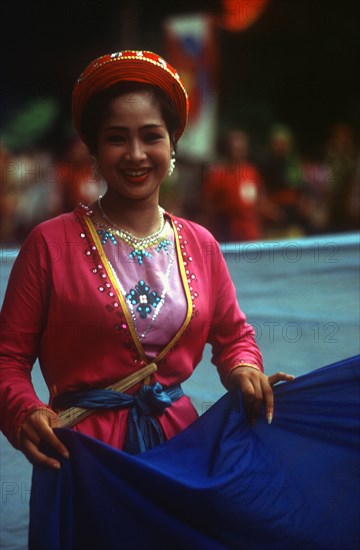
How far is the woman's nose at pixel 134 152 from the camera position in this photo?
5.90 ft

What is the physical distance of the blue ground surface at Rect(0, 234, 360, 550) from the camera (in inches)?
103

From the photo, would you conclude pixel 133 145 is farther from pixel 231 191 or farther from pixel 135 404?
pixel 231 191

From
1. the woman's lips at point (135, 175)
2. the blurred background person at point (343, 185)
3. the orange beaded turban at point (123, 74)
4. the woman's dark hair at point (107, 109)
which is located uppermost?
the orange beaded turban at point (123, 74)

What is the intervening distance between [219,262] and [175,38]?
7.73 metres

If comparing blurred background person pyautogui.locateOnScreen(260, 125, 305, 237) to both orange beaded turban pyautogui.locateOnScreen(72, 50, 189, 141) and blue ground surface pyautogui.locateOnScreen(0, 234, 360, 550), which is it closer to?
blue ground surface pyautogui.locateOnScreen(0, 234, 360, 550)

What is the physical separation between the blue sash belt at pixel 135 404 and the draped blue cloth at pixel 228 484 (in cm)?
6

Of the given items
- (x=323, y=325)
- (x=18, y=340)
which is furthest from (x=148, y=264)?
(x=323, y=325)

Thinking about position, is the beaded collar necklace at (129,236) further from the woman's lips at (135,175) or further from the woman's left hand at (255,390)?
the woman's left hand at (255,390)

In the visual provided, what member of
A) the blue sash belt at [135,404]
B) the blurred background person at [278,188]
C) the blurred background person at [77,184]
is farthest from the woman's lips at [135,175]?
the blurred background person at [278,188]

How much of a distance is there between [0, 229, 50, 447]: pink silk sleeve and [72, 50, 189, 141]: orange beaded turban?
11.9 inches

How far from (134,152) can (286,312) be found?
1.22 metres

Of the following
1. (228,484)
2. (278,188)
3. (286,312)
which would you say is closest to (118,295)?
(228,484)

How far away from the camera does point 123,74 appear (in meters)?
1.79

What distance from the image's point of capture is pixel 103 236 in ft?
6.11
